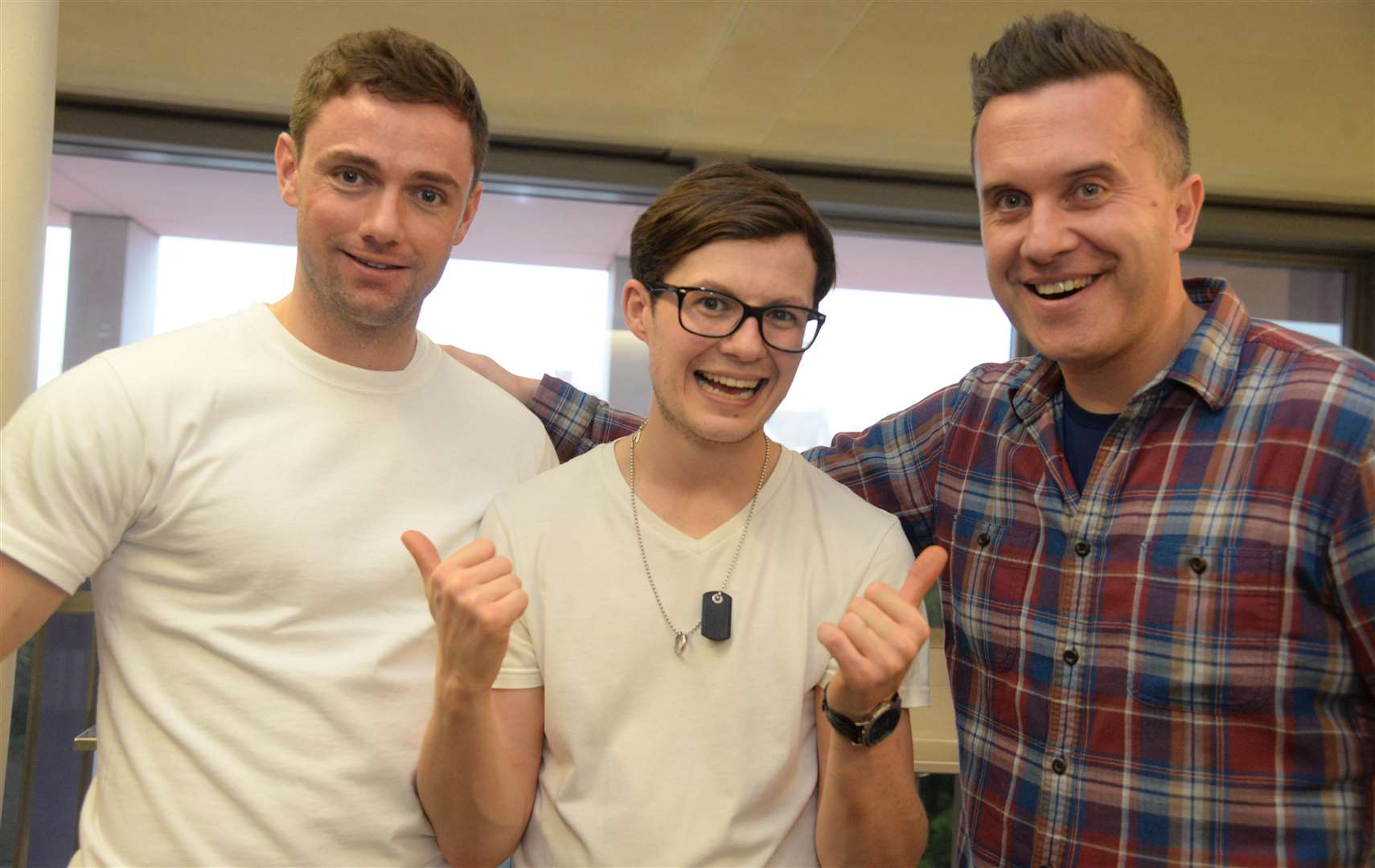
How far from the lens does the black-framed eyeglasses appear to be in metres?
1.37

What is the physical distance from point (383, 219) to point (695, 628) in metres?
0.66

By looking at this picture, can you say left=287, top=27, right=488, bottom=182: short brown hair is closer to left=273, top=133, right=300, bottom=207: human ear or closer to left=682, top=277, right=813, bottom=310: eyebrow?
left=273, top=133, right=300, bottom=207: human ear

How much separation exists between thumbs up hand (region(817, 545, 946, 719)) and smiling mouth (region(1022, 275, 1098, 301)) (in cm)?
45

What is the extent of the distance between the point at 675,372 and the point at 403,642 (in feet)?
1.62

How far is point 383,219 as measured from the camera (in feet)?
4.54

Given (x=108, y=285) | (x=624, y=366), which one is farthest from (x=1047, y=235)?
(x=108, y=285)

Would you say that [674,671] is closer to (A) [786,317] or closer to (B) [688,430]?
(B) [688,430]

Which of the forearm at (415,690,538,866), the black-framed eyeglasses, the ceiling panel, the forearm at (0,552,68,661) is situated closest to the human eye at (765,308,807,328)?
the black-framed eyeglasses

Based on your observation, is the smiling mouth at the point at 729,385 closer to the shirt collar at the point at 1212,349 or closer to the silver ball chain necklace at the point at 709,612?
the silver ball chain necklace at the point at 709,612

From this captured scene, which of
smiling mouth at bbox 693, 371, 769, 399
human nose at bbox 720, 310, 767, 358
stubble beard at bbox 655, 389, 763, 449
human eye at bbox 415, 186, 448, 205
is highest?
human eye at bbox 415, 186, 448, 205

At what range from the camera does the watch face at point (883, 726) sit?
1.23 meters

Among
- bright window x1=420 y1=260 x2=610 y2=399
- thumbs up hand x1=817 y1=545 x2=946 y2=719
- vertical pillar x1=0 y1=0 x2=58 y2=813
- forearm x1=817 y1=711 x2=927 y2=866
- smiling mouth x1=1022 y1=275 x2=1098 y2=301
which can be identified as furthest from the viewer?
bright window x1=420 y1=260 x2=610 y2=399

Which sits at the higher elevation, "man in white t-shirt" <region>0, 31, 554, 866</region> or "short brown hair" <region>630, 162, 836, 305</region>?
"short brown hair" <region>630, 162, 836, 305</region>

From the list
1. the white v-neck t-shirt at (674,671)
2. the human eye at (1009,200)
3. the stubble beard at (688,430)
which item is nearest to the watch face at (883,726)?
the white v-neck t-shirt at (674,671)
